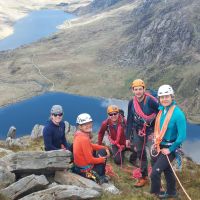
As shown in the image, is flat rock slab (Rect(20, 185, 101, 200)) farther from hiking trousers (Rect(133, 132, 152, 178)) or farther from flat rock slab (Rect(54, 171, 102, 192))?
hiking trousers (Rect(133, 132, 152, 178))

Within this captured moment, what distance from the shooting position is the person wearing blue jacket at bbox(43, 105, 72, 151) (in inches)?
771

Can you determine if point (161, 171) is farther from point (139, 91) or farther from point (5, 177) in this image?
point (5, 177)

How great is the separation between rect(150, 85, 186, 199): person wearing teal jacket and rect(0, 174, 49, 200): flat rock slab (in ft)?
16.6

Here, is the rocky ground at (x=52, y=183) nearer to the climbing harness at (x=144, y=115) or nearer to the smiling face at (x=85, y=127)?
the smiling face at (x=85, y=127)

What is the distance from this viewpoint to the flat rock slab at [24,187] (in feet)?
53.1

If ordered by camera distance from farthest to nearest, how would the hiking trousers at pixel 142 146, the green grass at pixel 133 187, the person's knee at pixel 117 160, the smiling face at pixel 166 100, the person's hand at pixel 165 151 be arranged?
the person's knee at pixel 117 160 < the hiking trousers at pixel 142 146 < the green grass at pixel 133 187 < the person's hand at pixel 165 151 < the smiling face at pixel 166 100

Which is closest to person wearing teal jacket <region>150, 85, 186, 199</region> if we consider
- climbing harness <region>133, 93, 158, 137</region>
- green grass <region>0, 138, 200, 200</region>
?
green grass <region>0, 138, 200, 200</region>

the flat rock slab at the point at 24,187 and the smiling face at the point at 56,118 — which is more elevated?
the smiling face at the point at 56,118

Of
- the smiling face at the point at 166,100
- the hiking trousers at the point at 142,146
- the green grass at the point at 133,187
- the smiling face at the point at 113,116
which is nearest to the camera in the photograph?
the smiling face at the point at 166,100

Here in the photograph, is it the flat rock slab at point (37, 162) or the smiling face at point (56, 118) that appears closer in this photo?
the flat rock slab at point (37, 162)

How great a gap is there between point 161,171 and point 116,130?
23.8ft

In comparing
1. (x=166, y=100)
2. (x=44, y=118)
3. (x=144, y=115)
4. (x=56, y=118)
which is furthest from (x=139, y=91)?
(x=44, y=118)

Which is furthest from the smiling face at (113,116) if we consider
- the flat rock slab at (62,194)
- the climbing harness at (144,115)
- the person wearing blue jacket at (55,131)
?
the flat rock slab at (62,194)

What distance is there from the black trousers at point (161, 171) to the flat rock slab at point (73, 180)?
2.62m
